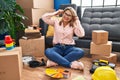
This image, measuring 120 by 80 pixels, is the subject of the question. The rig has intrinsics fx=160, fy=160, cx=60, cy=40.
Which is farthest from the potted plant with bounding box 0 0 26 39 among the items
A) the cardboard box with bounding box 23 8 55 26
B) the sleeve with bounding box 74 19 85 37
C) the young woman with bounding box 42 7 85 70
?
the sleeve with bounding box 74 19 85 37

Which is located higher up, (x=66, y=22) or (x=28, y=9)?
(x=28, y=9)

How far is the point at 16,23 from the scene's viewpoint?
2.97 metres

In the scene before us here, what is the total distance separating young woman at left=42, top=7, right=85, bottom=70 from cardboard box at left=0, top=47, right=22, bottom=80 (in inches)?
19.9

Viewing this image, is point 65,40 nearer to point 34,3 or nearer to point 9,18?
point 9,18

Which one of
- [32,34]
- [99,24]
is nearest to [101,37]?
[99,24]

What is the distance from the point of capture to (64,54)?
2.20m

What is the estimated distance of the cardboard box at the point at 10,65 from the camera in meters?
1.62

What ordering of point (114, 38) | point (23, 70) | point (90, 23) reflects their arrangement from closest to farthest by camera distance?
1. point (23, 70)
2. point (114, 38)
3. point (90, 23)

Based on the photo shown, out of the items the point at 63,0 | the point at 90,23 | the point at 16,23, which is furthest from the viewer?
the point at 63,0

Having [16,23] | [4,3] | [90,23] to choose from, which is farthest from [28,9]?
[90,23]

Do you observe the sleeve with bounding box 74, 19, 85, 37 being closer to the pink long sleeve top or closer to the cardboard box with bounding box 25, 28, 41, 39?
the pink long sleeve top

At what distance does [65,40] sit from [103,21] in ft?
2.89

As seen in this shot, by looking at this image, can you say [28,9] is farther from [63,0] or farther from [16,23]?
[63,0]

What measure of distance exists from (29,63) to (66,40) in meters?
0.59
